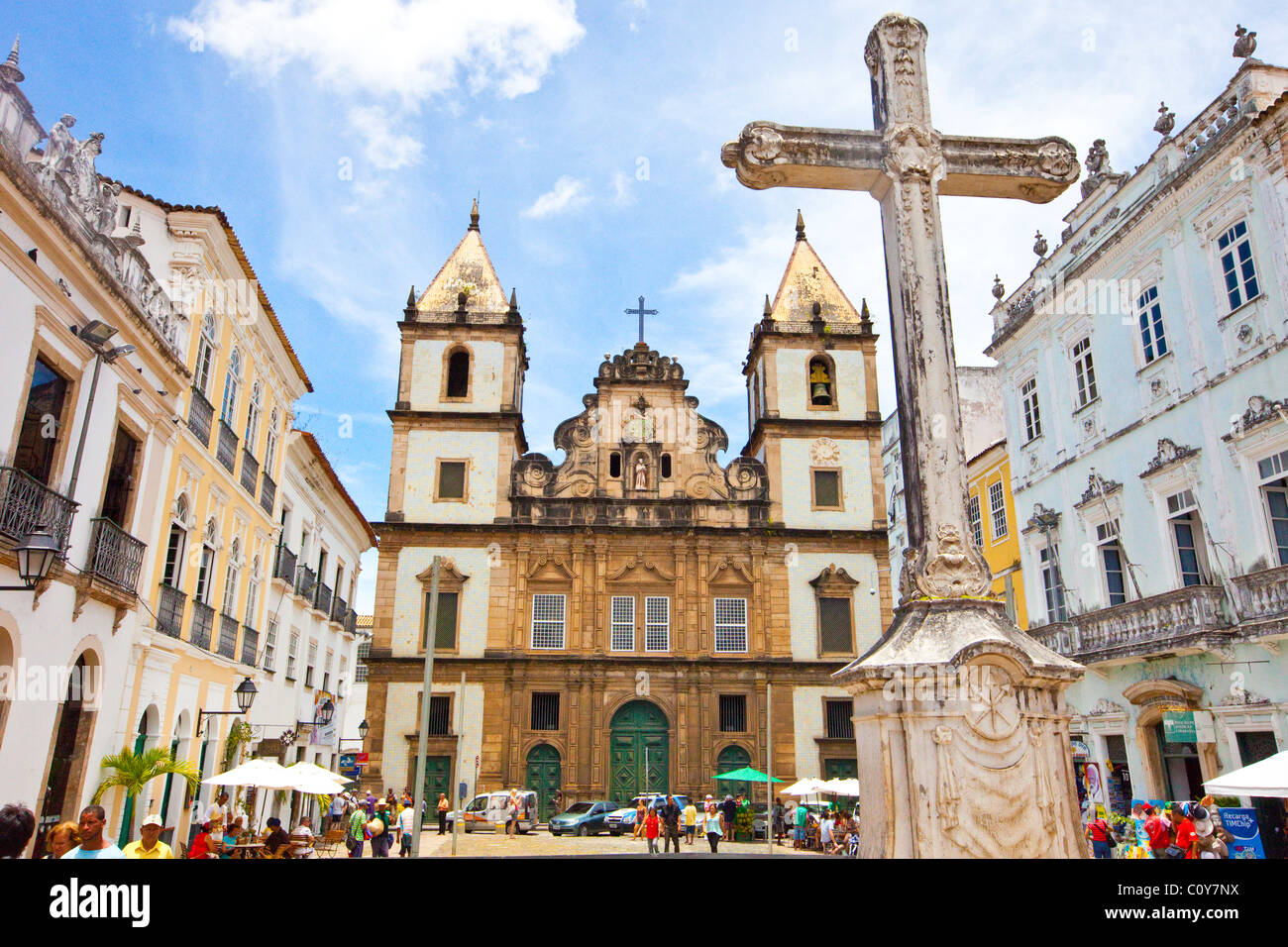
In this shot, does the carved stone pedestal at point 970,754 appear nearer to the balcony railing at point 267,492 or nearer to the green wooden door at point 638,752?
the balcony railing at point 267,492

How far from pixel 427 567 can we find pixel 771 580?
11.5 meters

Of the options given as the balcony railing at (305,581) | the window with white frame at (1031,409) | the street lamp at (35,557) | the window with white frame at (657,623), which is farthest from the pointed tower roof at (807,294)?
the street lamp at (35,557)

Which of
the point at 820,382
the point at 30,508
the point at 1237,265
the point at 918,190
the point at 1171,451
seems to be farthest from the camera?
the point at 820,382

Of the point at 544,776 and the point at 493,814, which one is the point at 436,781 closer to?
the point at 493,814

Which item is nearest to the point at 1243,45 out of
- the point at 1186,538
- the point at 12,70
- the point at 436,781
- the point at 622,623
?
the point at 1186,538

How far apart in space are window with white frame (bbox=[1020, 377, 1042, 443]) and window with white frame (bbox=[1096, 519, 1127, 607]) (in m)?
3.23

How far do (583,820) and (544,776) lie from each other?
414cm

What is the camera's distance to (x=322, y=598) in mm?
25625

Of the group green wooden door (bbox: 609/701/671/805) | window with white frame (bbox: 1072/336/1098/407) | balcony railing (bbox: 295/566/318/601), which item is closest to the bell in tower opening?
green wooden door (bbox: 609/701/671/805)

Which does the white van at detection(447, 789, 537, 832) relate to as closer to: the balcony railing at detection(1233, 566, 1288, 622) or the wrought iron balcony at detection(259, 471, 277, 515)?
the wrought iron balcony at detection(259, 471, 277, 515)

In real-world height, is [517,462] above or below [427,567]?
above
